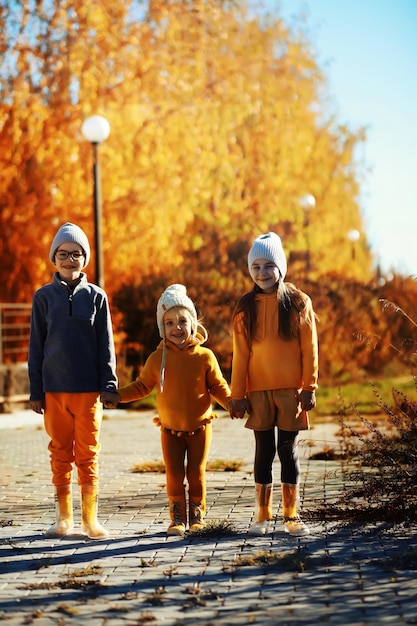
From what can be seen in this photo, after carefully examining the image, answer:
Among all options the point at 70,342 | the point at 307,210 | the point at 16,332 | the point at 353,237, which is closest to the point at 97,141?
the point at 16,332

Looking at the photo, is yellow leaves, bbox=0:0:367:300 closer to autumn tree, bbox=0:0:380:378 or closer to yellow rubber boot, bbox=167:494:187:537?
autumn tree, bbox=0:0:380:378

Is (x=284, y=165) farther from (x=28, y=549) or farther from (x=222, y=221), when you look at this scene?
(x=28, y=549)

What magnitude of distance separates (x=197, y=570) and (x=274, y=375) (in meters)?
1.55

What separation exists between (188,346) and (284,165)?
22.5m

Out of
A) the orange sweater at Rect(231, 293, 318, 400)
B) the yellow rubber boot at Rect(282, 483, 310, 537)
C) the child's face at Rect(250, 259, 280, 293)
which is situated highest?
the child's face at Rect(250, 259, 280, 293)

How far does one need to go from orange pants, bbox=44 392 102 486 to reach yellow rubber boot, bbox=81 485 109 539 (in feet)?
0.21

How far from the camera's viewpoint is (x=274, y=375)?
22.1ft

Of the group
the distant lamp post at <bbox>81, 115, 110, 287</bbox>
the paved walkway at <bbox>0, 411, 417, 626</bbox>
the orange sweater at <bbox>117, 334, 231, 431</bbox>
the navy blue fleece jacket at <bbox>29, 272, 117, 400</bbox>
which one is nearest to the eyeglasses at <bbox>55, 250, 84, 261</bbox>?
the navy blue fleece jacket at <bbox>29, 272, 117, 400</bbox>

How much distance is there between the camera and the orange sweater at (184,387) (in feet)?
22.4

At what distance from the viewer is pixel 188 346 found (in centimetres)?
695

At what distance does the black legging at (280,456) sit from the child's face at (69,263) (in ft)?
4.71

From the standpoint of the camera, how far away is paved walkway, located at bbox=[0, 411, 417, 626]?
4.70 meters

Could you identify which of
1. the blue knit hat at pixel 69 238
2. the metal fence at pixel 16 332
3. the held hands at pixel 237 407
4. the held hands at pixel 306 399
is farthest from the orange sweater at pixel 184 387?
the metal fence at pixel 16 332

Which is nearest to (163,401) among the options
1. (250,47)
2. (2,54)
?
(2,54)
